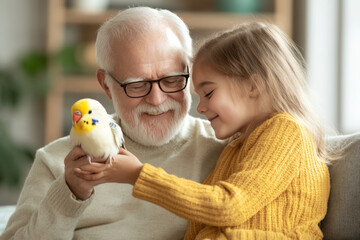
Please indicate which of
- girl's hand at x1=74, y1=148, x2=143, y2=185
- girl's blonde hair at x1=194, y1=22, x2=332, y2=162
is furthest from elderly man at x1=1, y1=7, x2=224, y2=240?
girl's hand at x1=74, y1=148, x2=143, y2=185

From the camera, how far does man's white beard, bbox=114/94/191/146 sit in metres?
1.79

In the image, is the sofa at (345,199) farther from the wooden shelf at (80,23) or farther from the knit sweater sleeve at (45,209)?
the wooden shelf at (80,23)

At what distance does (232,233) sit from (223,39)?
0.60 m

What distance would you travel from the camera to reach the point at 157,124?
181 cm

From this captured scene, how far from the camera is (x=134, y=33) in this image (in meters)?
1.80

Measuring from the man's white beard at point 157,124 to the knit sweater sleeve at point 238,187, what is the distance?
43 centimetres

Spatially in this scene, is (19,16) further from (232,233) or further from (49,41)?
(232,233)

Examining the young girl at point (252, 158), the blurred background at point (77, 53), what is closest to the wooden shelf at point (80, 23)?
the blurred background at point (77, 53)

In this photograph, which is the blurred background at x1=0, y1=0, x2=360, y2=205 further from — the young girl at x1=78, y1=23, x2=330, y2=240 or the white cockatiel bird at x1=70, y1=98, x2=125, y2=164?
the white cockatiel bird at x1=70, y1=98, x2=125, y2=164

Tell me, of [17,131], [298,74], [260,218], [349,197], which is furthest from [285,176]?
[17,131]

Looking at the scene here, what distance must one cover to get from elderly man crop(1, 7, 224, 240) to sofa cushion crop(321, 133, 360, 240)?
47 cm

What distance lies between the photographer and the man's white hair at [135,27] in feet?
5.95

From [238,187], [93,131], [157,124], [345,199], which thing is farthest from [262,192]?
[157,124]

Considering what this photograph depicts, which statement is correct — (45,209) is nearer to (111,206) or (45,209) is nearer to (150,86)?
(111,206)
